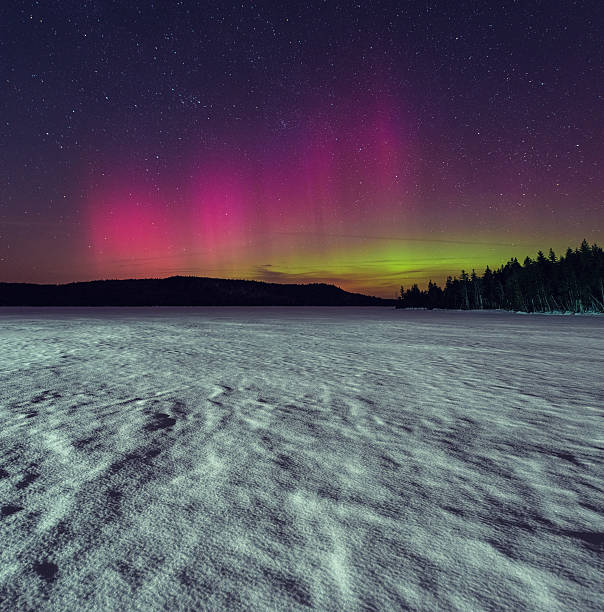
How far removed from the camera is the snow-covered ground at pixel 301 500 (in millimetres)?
2197

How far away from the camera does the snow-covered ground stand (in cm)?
220

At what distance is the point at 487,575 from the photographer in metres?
2.29

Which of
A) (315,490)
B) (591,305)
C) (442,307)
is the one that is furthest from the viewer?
(442,307)

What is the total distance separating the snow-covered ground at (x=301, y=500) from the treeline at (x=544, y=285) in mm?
78364

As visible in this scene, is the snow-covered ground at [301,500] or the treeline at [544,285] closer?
the snow-covered ground at [301,500]

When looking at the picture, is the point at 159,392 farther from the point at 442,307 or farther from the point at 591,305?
the point at 442,307

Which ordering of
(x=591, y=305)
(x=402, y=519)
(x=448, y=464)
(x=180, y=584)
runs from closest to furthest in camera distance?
(x=180, y=584), (x=402, y=519), (x=448, y=464), (x=591, y=305)

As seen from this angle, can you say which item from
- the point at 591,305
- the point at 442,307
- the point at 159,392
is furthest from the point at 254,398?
the point at 442,307

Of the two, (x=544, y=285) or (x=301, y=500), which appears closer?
(x=301, y=500)

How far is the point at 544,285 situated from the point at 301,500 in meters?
94.3

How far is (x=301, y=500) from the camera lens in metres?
3.25

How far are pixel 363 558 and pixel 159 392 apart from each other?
6.02m

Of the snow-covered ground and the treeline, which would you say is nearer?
the snow-covered ground

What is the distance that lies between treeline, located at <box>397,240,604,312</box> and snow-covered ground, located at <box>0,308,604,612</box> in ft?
257
